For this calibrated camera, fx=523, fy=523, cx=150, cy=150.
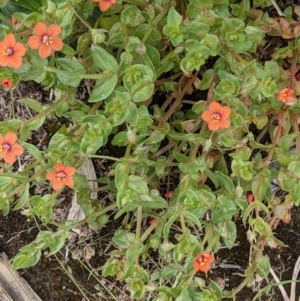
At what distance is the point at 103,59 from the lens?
4.12 ft

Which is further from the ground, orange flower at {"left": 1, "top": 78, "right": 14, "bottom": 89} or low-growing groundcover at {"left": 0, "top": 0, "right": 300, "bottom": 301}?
orange flower at {"left": 1, "top": 78, "right": 14, "bottom": 89}

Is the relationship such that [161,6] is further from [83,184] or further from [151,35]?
[83,184]

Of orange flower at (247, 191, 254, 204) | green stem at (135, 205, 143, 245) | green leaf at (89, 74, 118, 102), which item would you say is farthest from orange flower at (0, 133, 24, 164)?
orange flower at (247, 191, 254, 204)

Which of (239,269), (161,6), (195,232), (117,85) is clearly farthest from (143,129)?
(239,269)

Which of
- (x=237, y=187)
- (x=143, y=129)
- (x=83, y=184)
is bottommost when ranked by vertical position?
(x=237, y=187)

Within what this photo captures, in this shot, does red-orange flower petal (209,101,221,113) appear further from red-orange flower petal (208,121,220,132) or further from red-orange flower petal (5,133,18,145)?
red-orange flower petal (5,133,18,145)

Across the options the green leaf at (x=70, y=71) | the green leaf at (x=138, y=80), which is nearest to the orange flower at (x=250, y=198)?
the green leaf at (x=138, y=80)

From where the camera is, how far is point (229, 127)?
1.36 metres

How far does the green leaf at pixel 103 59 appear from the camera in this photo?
49.1 inches

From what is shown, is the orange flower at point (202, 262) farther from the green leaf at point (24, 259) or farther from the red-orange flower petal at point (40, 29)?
→ the red-orange flower petal at point (40, 29)

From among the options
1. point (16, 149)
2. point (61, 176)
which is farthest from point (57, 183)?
point (16, 149)

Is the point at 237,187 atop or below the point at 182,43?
below

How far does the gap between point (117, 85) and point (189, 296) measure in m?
0.59

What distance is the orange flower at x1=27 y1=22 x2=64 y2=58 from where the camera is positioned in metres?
1.15
